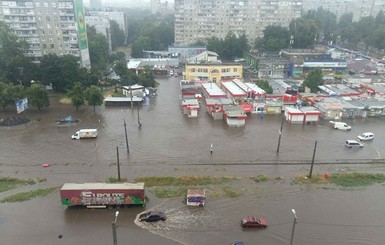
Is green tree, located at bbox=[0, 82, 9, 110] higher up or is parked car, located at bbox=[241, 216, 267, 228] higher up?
green tree, located at bbox=[0, 82, 9, 110]

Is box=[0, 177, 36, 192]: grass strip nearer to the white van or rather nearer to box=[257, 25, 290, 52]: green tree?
the white van

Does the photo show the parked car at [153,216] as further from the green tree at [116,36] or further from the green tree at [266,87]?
the green tree at [116,36]

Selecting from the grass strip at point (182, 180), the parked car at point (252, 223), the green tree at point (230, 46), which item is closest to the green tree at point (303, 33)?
the green tree at point (230, 46)

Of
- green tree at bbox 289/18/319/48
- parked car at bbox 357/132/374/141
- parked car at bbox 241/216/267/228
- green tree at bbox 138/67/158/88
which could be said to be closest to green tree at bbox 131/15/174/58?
green tree at bbox 138/67/158/88

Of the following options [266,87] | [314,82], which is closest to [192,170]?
[266,87]

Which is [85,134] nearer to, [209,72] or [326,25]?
[209,72]

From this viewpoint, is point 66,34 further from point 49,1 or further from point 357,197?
point 357,197
